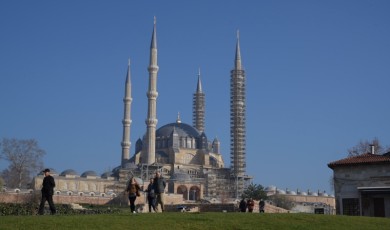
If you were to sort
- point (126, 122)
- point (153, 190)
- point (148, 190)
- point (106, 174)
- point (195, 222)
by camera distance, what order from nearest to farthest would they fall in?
point (195, 222) < point (153, 190) < point (148, 190) < point (126, 122) < point (106, 174)

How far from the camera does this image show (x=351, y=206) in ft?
88.1

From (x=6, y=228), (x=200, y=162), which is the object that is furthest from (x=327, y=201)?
(x=6, y=228)

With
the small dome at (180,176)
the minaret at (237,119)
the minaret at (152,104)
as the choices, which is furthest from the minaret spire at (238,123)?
the minaret at (152,104)

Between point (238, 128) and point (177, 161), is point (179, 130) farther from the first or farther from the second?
point (238, 128)

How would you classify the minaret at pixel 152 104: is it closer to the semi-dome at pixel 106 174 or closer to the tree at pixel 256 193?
the semi-dome at pixel 106 174

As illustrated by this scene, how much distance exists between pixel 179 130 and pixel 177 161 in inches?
253

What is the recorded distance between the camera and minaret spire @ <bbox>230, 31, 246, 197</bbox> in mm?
81375

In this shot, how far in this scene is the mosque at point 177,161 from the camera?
76.9m

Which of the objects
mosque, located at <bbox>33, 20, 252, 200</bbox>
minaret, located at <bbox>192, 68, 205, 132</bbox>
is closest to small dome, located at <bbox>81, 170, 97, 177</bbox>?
mosque, located at <bbox>33, 20, 252, 200</bbox>

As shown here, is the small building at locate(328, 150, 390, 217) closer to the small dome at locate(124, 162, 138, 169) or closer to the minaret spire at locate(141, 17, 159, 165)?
the minaret spire at locate(141, 17, 159, 165)

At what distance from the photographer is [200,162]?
8756 centimetres

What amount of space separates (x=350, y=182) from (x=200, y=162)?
200 ft

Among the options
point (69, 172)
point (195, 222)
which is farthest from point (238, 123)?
point (195, 222)

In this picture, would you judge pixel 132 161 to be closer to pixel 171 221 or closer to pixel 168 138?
pixel 168 138
